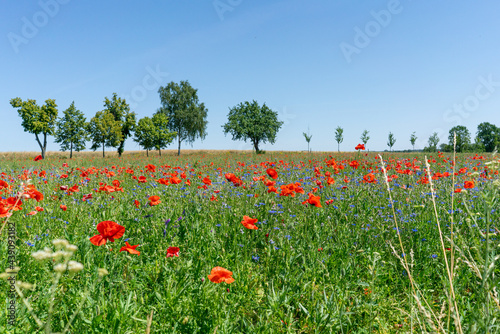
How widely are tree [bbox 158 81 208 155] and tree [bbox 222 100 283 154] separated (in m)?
5.40

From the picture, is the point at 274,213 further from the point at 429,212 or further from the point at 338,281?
the point at 429,212

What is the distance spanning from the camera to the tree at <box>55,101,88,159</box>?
148 feet

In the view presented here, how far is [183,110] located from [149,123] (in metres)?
6.56

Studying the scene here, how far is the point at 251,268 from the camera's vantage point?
299 cm

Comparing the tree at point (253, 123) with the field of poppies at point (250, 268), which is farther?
the tree at point (253, 123)

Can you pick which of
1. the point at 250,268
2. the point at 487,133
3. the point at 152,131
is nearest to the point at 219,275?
the point at 250,268

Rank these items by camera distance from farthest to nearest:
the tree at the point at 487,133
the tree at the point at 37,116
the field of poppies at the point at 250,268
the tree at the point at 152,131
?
1. the tree at the point at 487,133
2. the tree at the point at 152,131
3. the tree at the point at 37,116
4. the field of poppies at the point at 250,268

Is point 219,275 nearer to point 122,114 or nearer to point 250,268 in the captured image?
point 250,268

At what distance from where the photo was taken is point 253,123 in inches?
2111

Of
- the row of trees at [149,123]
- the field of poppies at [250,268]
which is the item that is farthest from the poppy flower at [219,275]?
the row of trees at [149,123]

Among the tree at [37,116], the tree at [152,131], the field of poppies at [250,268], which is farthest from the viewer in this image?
the tree at [152,131]

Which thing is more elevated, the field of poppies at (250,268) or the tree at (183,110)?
the tree at (183,110)

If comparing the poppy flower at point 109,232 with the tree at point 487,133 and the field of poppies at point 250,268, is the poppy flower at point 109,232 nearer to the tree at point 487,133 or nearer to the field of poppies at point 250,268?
the field of poppies at point 250,268

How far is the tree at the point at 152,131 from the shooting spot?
4769cm
